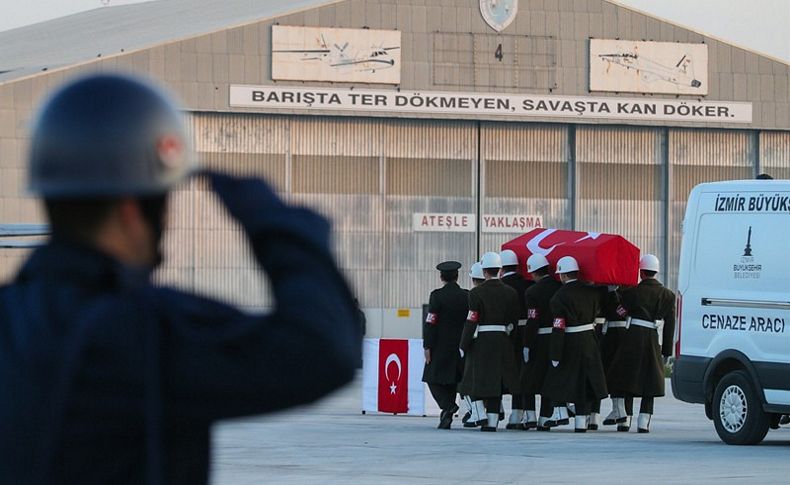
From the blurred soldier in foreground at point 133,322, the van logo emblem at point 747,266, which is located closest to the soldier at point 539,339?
the van logo emblem at point 747,266

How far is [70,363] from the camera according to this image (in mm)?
1982

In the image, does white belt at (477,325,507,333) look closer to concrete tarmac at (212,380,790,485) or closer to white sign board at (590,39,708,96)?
concrete tarmac at (212,380,790,485)

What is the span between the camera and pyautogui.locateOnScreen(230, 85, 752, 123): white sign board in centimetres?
4244

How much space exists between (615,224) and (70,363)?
147ft

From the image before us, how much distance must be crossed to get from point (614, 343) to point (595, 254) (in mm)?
980

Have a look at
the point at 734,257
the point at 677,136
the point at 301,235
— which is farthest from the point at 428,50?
the point at 301,235

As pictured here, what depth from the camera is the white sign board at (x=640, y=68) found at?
145ft

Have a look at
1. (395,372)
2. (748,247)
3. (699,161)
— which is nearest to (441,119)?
(699,161)

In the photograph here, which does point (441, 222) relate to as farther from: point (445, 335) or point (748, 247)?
point (748, 247)

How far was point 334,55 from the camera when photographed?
42406 millimetres

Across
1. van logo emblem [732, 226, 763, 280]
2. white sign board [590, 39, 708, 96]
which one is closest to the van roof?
van logo emblem [732, 226, 763, 280]

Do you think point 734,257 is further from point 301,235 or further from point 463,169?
point 463,169

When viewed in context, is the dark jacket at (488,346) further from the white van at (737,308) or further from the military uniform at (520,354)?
the white van at (737,308)

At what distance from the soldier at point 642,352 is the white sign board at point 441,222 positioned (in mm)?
26368
